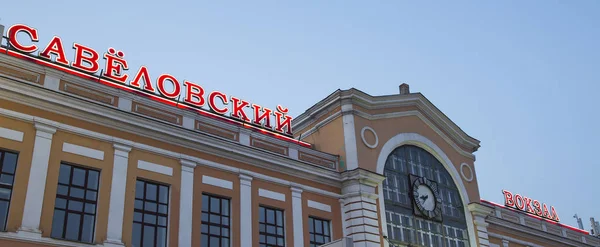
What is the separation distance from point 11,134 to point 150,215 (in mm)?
6013

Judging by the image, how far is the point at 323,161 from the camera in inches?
1258

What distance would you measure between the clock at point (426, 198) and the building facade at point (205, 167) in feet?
0.26

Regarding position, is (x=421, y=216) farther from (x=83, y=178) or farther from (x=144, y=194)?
(x=83, y=178)

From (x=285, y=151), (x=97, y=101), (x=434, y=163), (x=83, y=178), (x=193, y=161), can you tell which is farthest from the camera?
(x=434, y=163)

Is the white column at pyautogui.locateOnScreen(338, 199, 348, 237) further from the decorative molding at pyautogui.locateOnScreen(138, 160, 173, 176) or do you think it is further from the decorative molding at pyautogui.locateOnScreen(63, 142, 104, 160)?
the decorative molding at pyautogui.locateOnScreen(63, 142, 104, 160)

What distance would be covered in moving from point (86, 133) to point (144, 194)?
10.9 feet

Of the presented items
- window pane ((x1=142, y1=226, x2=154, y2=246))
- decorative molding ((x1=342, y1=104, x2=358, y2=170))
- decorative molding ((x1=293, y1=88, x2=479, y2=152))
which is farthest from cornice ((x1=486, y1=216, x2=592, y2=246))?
window pane ((x1=142, y1=226, x2=154, y2=246))

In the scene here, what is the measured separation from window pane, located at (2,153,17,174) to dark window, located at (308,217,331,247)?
13782mm

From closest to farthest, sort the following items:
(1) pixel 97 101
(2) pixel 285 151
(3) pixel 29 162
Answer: (3) pixel 29 162 → (1) pixel 97 101 → (2) pixel 285 151

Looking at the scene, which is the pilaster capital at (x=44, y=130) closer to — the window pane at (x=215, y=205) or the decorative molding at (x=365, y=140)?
the window pane at (x=215, y=205)

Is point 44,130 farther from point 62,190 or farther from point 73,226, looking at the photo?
point 73,226

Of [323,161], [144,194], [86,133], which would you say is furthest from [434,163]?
[86,133]

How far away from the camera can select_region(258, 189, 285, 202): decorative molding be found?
92.5 ft

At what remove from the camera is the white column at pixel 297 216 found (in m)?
28.5
